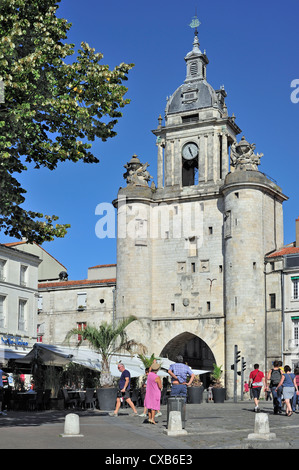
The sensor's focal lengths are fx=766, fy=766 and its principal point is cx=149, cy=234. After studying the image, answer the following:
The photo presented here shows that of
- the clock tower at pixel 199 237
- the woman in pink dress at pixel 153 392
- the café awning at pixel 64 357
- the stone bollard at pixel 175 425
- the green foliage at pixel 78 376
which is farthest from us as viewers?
the clock tower at pixel 199 237

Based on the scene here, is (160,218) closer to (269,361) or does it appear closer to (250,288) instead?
(250,288)

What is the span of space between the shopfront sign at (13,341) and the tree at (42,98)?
98.6 ft

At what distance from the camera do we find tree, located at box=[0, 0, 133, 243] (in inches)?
627

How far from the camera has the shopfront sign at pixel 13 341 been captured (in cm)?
4734

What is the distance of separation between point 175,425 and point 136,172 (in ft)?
157

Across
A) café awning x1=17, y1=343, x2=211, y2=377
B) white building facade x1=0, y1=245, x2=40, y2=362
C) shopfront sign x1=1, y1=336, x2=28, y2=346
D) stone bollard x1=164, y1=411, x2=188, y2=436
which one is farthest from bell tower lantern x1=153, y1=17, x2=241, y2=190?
stone bollard x1=164, y1=411, x2=188, y2=436

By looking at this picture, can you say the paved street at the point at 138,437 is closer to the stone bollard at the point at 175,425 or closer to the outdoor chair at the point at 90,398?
the stone bollard at the point at 175,425

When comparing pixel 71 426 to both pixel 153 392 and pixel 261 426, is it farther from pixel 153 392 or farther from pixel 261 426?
pixel 153 392

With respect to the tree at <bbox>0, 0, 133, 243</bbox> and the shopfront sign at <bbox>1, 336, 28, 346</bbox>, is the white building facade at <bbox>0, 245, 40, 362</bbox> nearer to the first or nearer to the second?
the shopfront sign at <bbox>1, 336, 28, 346</bbox>

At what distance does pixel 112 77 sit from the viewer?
691 inches

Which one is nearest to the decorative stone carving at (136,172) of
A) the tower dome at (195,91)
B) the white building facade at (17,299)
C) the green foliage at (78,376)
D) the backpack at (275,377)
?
the tower dome at (195,91)

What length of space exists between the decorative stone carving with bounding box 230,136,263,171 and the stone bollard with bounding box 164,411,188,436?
43.2 m
